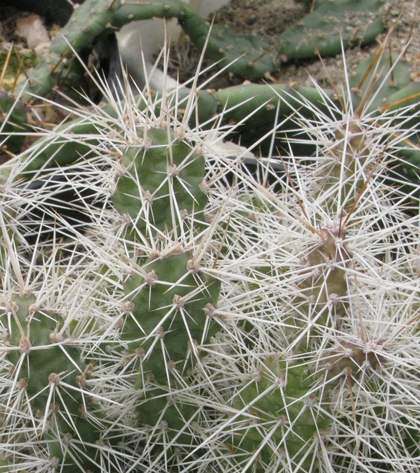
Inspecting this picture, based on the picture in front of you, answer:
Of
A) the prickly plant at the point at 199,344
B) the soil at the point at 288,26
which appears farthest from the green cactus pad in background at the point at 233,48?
the prickly plant at the point at 199,344

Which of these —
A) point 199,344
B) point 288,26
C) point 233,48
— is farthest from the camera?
point 288,26

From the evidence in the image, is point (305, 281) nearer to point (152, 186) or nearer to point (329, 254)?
point (329, 254)

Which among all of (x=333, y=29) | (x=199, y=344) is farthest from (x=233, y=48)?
(x=199, y=344)

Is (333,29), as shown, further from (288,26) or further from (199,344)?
(199,344)

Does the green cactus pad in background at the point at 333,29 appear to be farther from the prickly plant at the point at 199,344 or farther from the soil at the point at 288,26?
the prickly plant at the point at 199,344

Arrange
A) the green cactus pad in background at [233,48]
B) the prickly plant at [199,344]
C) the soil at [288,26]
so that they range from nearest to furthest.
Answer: the prickly plant at [199,344] < the green cactus pad in background at [233,48] < the soil at [288,26]

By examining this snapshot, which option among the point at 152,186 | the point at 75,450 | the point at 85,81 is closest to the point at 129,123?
the point at 152,186

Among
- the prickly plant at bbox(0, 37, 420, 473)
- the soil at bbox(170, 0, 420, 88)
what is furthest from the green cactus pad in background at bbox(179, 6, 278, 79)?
the prickly plant at bbox(0, 37, 420, 473)
